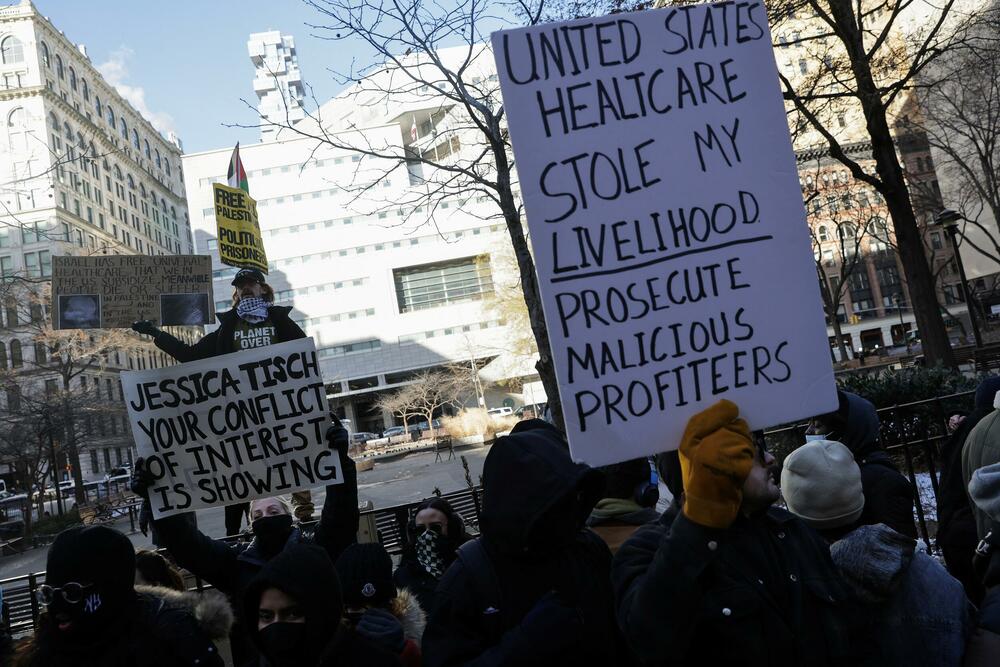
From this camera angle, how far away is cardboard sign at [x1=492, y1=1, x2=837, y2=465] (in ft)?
7.51

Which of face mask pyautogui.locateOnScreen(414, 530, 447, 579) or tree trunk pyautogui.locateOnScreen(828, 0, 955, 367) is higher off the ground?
tree trunk pyautogui.locateOnScreen(828, 0, 955, 367)

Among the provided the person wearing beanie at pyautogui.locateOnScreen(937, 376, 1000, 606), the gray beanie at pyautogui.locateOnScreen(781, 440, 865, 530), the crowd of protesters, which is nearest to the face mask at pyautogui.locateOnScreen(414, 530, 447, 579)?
the crowd of protesters

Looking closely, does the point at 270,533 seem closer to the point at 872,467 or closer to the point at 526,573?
the point at 526,573

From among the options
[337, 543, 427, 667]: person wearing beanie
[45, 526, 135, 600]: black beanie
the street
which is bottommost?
the street

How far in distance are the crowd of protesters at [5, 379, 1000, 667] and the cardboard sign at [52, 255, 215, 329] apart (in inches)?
171

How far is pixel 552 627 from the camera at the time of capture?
200 cm

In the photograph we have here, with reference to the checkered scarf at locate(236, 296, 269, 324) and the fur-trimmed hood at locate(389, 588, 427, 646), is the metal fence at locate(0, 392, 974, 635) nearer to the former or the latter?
the checkered scarf at locate(236, 296, 269, 324)

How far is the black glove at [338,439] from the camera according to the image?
370cm

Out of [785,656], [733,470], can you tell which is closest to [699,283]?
[733,470]

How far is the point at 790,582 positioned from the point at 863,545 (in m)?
0.34

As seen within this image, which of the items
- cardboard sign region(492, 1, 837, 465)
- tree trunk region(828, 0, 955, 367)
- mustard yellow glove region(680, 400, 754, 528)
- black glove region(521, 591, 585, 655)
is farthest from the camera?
tree trunk region(828, 0, 955, 367)

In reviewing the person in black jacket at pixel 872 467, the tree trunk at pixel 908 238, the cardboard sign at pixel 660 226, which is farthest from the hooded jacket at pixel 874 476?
the tree trunk at pixel 908 238

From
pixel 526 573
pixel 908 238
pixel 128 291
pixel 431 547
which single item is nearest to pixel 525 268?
pixel 128 291

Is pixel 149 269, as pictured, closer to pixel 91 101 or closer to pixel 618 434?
pixel 618 434
